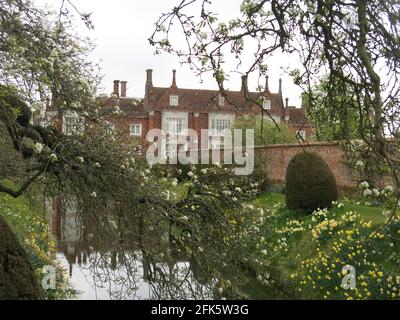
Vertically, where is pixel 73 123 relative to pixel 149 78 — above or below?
below

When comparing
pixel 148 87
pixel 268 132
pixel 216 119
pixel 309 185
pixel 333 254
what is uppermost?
pixel 148 87

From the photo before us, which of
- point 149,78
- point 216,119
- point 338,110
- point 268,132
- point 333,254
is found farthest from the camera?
point 216,119

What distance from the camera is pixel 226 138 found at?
115 ft

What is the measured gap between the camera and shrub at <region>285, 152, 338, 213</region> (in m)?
13.5

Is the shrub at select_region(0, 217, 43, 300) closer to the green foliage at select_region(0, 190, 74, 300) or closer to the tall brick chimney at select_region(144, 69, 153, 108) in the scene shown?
the green foliage at select_region(0, 190, 74, 300)

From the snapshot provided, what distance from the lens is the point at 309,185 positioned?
13750 mm

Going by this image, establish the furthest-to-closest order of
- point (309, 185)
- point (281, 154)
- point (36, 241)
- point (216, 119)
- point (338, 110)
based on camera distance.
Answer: point (216, 119), point (281, 154), point (309, 185), point (36, 241), point (338, 110)

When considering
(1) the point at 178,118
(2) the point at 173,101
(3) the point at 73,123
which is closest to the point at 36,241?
(3) the point at 73,123

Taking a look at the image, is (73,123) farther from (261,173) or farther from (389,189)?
(261,173)

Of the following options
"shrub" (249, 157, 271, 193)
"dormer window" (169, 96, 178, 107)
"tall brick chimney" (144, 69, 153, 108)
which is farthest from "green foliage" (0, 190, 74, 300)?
"dormer window" (169, 96, 178, 107)

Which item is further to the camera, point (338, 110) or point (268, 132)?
point (268, 132)

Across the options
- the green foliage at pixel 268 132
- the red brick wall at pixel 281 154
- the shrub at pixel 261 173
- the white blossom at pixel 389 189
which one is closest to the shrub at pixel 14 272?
the white blossom at pixel 389 189
